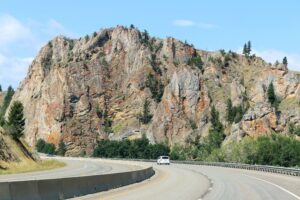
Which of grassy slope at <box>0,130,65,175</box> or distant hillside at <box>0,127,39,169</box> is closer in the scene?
grassy slope at <box>0,130,65,175</box>

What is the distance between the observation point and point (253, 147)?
148m

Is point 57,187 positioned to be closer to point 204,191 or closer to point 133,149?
point 204,191

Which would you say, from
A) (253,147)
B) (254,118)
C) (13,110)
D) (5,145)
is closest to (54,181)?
(5,145)

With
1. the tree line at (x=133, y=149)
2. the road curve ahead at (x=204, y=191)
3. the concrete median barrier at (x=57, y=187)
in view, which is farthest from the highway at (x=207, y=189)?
the tree line at (x=133, y=149)

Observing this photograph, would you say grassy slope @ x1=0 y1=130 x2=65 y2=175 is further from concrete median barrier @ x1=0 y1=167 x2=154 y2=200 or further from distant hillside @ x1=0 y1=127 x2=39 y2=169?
concrete median barrier @ x1=0 y1=167 x2=154 y2=200

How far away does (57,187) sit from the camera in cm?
1797

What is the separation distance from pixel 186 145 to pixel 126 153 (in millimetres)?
20840

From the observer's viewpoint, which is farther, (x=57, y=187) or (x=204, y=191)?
(x=204, y=191)

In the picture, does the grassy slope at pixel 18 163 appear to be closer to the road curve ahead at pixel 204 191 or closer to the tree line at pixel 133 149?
the road curve ahead at pixel 204 191

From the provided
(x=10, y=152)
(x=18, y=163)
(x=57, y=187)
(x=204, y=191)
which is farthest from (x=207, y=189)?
(x=18, y=163)

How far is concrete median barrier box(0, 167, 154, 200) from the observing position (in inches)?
580

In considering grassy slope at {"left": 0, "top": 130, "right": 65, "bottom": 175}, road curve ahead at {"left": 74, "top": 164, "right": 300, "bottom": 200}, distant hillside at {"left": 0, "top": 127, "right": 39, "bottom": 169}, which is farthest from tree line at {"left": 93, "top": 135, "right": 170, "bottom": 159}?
road curve ahead at {"left": 74, "top": 164, "right": 300, "bottom": 200}

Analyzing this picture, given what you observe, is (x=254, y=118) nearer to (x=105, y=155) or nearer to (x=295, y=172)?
(x=105, y=155)

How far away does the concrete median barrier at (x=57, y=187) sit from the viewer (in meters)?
14.7
